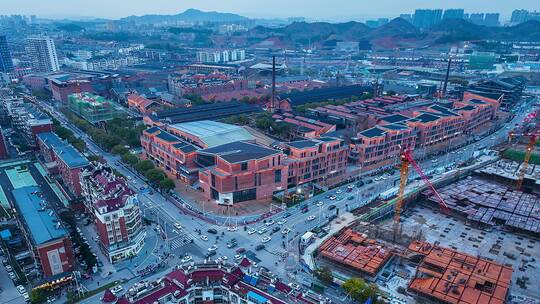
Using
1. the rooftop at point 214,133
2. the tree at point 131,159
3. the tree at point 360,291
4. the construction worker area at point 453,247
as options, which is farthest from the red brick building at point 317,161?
the tree at point 131,159

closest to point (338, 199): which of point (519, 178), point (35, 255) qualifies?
point (519, 178)

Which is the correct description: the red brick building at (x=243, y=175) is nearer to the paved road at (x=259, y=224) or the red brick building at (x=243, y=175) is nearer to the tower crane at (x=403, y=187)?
the paved road at (x=259, y=224)

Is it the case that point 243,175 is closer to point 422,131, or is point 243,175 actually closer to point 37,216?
point 37,216

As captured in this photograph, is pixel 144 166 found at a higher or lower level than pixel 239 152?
lower

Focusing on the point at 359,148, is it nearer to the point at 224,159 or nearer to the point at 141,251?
the point at 224,159

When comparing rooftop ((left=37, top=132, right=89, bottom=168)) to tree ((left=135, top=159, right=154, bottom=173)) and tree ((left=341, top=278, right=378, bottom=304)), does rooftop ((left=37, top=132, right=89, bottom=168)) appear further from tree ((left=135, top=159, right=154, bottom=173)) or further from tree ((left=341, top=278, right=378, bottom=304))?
tree ((left=341, top=278, right=378, bottom=304))

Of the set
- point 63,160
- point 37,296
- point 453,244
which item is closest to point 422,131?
point 453,244

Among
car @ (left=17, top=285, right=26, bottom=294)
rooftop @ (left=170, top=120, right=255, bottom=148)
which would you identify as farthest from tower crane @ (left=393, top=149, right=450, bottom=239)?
car @ (left=17, top=285, right=26, bottom=294)
